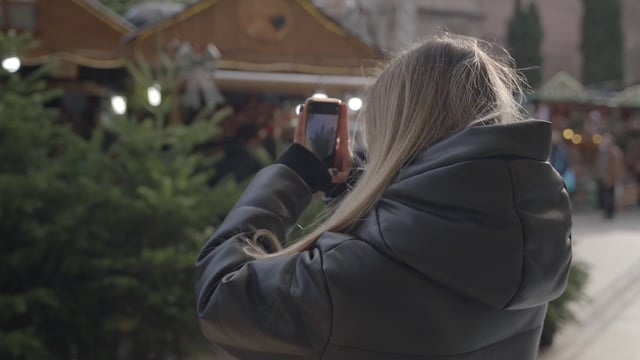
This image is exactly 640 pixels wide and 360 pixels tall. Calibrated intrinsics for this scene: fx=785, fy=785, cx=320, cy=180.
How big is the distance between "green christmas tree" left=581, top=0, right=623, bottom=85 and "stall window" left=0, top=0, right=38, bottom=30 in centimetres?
3139

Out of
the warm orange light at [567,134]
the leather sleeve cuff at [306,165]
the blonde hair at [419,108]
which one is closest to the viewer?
the blonde hair at [419,108]

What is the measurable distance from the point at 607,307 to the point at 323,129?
6.82 meters

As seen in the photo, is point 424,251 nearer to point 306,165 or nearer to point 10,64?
point 306,165

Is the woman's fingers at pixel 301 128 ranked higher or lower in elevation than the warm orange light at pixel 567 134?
higher

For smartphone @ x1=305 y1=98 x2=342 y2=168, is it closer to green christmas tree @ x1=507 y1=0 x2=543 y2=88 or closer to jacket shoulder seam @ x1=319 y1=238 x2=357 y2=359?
jacket shoulder seam @ x1=319 y1=238 x2=357 y2=359

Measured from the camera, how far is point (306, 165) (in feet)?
5.53

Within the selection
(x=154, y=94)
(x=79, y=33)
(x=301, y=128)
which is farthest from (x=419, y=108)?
(x=79, y=33)

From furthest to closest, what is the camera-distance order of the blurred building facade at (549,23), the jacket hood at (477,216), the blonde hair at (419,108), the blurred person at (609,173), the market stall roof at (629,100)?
the blurred building facade at (549,23) → the market stall roof at (629,100) → the blurred person at (609,173) → the blonde hair at (419,108) → the jacket hood at (477,216)

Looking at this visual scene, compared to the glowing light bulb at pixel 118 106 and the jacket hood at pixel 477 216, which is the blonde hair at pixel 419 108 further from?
the glowing light bulb at pixel 118 106

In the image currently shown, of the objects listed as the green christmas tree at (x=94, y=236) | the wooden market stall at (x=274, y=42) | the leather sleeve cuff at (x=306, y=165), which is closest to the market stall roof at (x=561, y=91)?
the wooden market stall at (x=274, y=42)

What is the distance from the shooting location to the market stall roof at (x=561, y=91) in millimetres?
17312

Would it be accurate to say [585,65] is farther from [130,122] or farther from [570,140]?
[130,122]

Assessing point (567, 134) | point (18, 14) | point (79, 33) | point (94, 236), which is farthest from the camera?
point (567, 134)

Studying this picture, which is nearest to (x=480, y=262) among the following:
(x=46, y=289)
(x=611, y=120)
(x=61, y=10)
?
(x=46, y=289)
